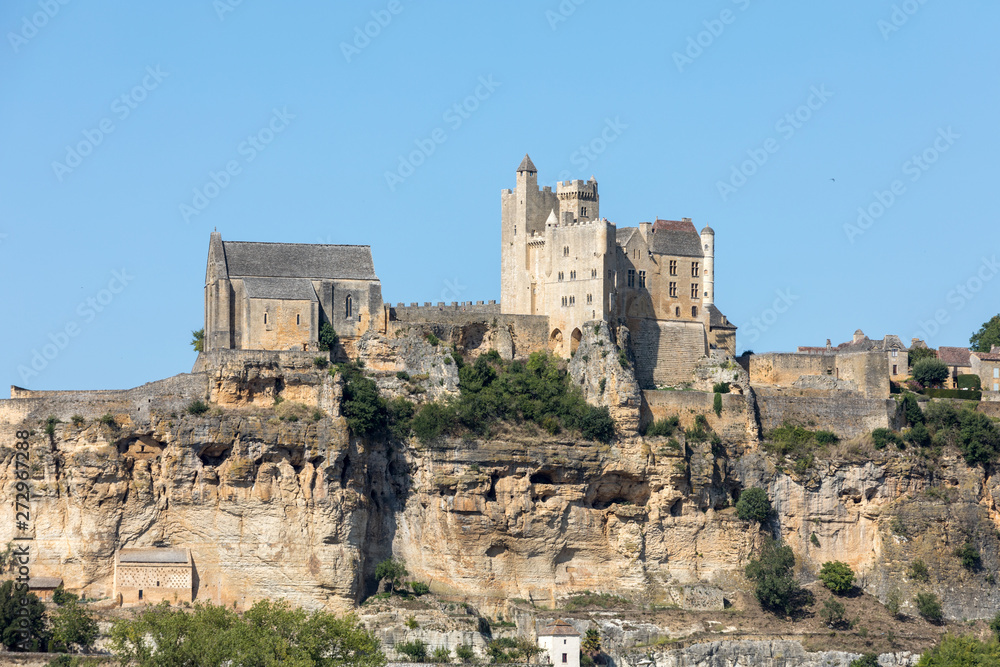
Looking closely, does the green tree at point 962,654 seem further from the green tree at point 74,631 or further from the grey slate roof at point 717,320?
the green tree at point 74,631

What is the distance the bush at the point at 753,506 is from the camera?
86750mm

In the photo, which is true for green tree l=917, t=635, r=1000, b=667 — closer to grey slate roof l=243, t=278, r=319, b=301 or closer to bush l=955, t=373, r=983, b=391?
bush l=955, t=373, r=983, b=391

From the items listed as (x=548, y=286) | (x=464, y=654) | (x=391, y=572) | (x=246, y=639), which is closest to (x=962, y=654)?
(x=464, y=654)

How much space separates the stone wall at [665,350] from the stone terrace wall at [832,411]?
3112 mm

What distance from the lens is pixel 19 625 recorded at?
255 feet

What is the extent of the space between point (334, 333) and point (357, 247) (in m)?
4.48

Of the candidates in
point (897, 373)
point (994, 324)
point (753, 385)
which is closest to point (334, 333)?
point (753, 385)

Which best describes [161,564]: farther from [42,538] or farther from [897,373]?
[897,373]

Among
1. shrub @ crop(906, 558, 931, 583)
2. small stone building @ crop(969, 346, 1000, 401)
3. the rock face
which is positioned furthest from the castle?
shrub @ crop(906, 558, 931, 583)

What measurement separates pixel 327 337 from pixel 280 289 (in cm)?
263

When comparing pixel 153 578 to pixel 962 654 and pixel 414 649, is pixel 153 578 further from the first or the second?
pixel 962 654

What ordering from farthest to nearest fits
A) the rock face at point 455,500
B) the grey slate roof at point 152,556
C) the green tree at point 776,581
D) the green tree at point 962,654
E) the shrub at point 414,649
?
the green tree at point 776,581 < the rock face at point 455,500 < the grey slate roof at point 152,556 < the shrub at point 414,649 < the green tree at point 962,654

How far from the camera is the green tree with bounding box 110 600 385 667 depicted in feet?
228

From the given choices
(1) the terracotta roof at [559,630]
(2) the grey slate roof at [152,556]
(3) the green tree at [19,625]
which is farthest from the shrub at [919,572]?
(3) the green tree at [19,625]
